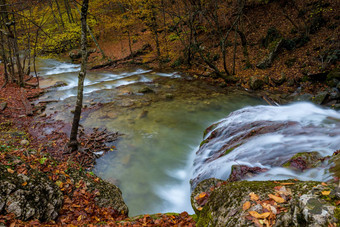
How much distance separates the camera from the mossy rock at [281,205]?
190 centimetres

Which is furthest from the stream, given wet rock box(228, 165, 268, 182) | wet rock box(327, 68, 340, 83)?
wet rock box(327, 68, 340, 83)

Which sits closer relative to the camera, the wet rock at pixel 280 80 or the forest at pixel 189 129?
the forest at pixel 189 129

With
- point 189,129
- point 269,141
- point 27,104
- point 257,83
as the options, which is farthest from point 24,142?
point 257,83

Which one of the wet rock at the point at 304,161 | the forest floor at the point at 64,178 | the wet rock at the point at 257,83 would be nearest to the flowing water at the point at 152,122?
the wet rock at the point at 257,83

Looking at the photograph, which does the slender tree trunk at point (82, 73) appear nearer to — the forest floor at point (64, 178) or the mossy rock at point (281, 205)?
the forest floor at point (64, 178)

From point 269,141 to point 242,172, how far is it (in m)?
2.02

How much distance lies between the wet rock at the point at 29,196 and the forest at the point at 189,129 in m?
0.02

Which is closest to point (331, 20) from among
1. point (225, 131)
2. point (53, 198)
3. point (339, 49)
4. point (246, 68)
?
point (339, 49)

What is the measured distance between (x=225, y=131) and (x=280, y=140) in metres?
2.11

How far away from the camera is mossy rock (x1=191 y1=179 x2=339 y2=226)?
74.7 inches

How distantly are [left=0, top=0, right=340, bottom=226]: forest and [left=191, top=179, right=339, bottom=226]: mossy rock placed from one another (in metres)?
0.01

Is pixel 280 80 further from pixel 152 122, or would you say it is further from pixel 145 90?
pixel 145 90

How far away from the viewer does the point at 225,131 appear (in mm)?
7781

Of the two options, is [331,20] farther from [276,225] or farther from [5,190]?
[5,190]
